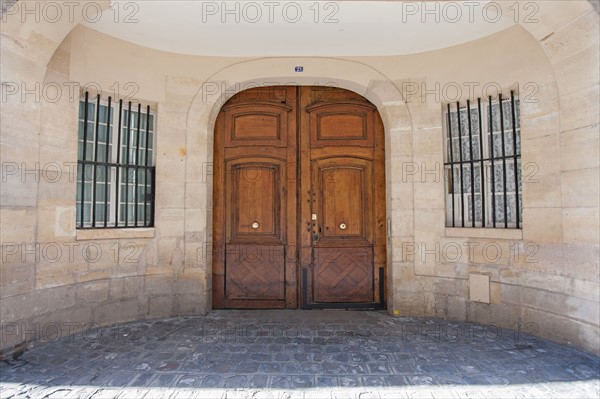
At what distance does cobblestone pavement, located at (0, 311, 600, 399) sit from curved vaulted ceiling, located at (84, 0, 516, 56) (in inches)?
134

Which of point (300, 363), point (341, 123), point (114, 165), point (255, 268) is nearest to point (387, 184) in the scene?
point (341, 123)

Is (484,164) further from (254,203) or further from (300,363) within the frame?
(300,363)

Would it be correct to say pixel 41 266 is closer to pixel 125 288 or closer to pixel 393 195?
pixel 125 288

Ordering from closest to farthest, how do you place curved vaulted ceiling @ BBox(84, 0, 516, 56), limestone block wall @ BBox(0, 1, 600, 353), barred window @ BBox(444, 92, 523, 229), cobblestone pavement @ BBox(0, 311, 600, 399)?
cobblestone pavement @ BBox(0, 311, 600, 399), limestone block wall @ BBox(0, 1, 600, 353), curved vaulted ceiling @ BBox(84, 0, 516, 56), barred window @ BBox(444, 92, 523, 229)

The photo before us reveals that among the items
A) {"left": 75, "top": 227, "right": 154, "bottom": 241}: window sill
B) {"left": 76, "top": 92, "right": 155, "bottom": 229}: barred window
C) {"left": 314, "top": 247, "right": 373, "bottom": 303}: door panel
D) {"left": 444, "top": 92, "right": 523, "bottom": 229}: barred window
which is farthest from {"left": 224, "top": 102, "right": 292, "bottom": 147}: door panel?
{"left": 444, "top": 92, "right": 523, "bottom": 229}: barred window

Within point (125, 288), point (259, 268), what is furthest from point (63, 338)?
point (259, 268)

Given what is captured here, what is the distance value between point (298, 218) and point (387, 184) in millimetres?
1305

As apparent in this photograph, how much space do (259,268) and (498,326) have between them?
120 inches

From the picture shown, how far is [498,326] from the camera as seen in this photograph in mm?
4270

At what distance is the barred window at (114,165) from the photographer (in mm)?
4332

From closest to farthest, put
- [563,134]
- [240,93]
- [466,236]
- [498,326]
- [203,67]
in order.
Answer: [563,134]
[498,326]
[466,236]
[203,67]
[240,93]

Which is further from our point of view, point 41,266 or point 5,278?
→ point 41,266

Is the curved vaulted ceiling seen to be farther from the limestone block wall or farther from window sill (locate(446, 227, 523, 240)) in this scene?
window sill (locate(446, 227, 523, 240))

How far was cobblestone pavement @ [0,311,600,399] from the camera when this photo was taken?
2.83 metres
